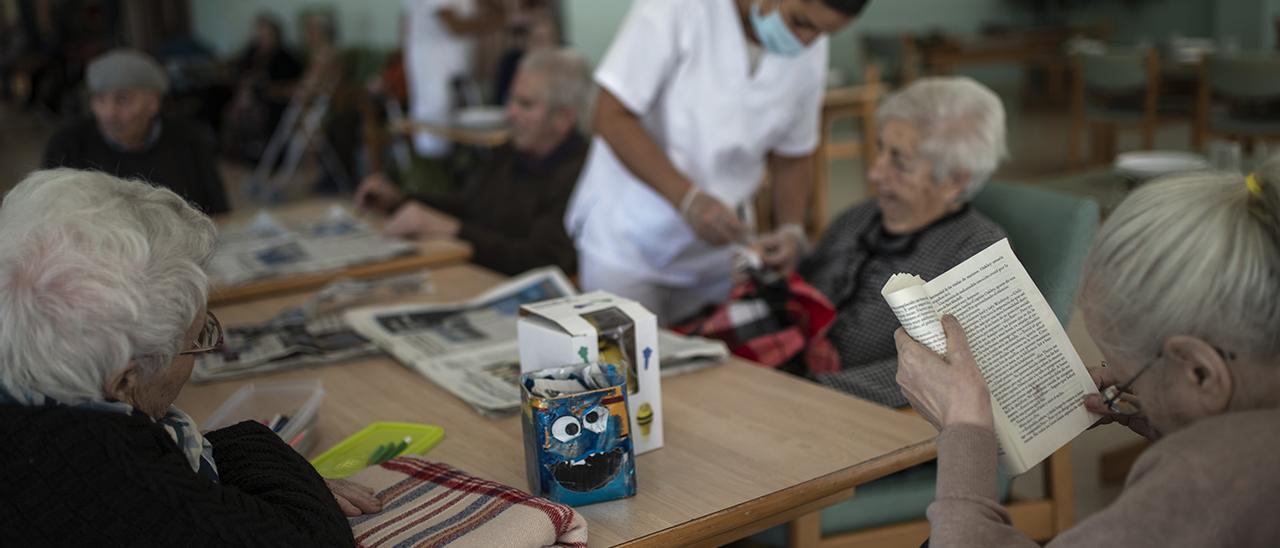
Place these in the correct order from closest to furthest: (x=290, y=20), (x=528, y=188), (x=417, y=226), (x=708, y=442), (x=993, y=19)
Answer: (x=708, y=442) < (x=417, y=226) < (x=528, y=188) < (x=993, y=19) < (x=290, y=20)

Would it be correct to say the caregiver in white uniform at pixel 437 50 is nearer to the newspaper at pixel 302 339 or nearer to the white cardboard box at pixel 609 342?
the newspaper at pixel 302 339

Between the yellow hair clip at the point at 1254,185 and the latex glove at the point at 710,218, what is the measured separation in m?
1.38

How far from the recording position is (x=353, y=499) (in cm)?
137

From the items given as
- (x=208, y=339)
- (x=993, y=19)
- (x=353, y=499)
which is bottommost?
(x=993, y=19)

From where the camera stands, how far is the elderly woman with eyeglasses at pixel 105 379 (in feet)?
3.52

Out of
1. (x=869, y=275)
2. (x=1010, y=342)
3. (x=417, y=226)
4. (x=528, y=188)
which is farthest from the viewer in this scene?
(x=528, y=188)

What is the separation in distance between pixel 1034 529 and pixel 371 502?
1278mm

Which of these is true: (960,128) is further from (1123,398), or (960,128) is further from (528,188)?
(528,188)

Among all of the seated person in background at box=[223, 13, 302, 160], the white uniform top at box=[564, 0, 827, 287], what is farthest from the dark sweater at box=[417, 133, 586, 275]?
the seated person in background at box=[223, 13, 302, 160]

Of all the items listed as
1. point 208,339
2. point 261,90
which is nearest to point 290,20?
point 261,90

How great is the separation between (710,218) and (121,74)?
2.17m

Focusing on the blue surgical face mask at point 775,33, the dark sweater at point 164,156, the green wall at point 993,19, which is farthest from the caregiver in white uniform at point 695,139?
the green wall at point 993,19

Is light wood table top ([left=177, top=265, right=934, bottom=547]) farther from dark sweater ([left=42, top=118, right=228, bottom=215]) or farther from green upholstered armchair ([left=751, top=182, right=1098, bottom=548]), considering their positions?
dark sweater ([left=42, top=118, right=228, bottom=215])

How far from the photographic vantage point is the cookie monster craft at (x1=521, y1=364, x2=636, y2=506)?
1350 millimetres
